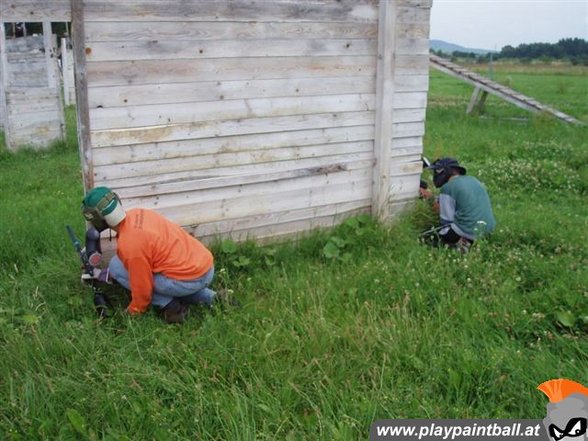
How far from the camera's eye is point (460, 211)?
6141mm

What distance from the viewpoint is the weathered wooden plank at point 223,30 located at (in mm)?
4797

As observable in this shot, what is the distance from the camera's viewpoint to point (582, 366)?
145 inches

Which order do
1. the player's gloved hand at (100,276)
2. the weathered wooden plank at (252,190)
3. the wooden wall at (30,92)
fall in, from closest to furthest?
the player's gloved hand at (100,276)
the weathered wooden plank at (252,190)
the wooden wall at (30,92)

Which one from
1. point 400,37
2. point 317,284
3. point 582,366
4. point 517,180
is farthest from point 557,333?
point 517,180

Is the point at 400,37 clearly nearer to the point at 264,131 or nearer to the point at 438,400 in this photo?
the point at 264,131

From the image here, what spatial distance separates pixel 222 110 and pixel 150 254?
1584 mm

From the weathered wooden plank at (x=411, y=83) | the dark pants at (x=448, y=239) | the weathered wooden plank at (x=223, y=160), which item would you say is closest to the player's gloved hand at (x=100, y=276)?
the weathered wooden plank at (x=223, y=160)

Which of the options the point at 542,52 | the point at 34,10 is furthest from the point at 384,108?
the point at 542,52

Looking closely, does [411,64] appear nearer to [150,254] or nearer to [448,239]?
[448,239]

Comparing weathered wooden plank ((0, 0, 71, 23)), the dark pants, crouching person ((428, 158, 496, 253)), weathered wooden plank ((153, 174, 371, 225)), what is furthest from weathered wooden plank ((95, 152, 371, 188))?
weathered wooden plank ((0, 0, 71, 23))

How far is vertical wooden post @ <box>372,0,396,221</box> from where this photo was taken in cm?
605

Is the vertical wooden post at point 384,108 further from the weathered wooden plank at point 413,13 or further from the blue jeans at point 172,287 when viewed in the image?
the blue jeans at point 172,287

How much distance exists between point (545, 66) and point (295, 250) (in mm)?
49019

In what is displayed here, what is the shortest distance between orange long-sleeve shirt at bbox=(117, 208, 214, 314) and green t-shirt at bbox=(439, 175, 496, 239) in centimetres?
267
